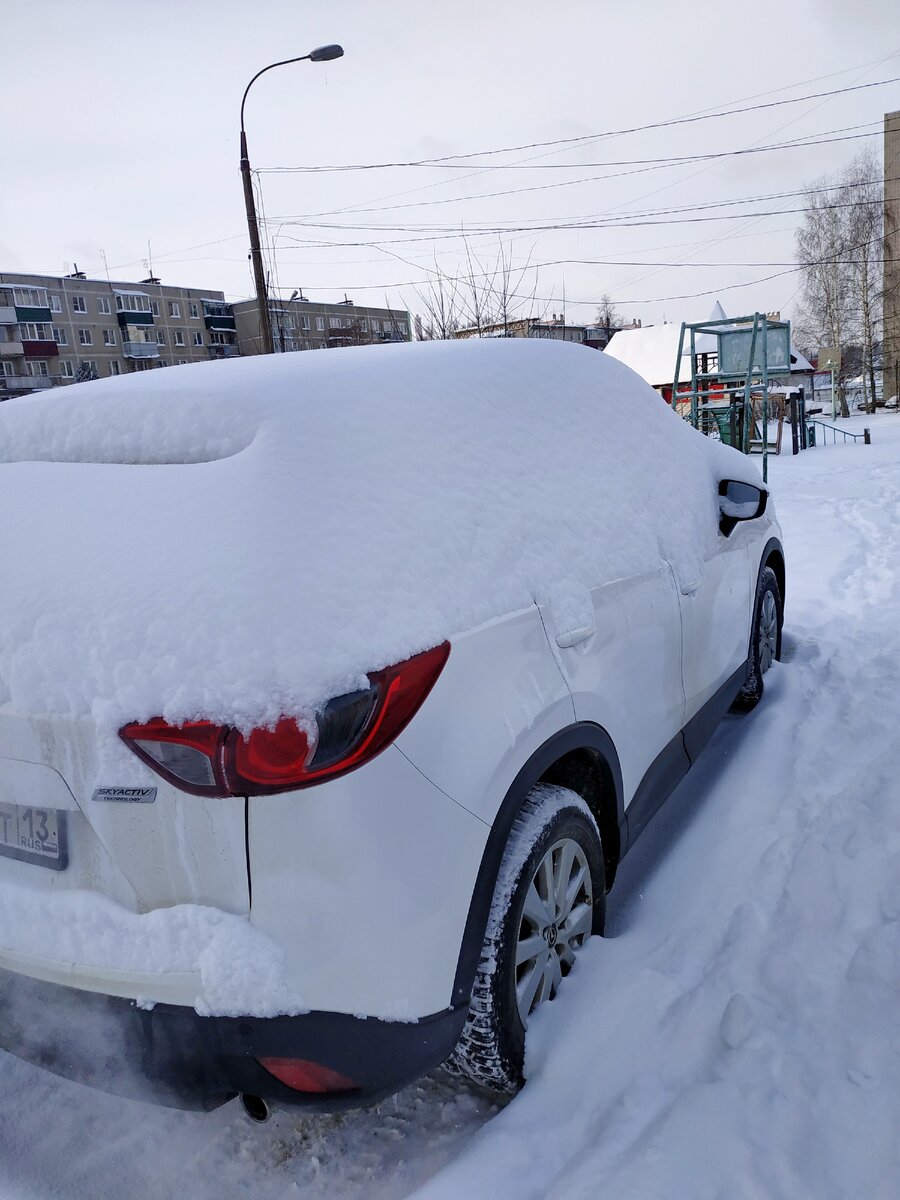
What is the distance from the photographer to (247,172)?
13078 mm

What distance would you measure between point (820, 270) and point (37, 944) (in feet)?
164

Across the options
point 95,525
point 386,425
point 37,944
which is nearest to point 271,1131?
point 37,944

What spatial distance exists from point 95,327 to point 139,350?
152 inches

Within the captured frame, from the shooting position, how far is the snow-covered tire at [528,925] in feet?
5.90

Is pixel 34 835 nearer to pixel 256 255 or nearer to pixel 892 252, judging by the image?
pixel 256 255

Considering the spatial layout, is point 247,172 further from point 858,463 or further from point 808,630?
point 858,463

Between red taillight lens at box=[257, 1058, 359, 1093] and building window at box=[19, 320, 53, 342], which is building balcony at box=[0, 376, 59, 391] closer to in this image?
building window at box=[19, 320, 53, 342]

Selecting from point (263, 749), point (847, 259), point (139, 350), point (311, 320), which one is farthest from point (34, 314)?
point (263, 749)

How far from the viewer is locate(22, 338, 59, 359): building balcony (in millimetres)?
62969

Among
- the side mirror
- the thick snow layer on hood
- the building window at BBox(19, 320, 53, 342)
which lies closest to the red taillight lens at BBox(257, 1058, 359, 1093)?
the thick snow layer on hood

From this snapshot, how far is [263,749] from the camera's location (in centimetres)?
139

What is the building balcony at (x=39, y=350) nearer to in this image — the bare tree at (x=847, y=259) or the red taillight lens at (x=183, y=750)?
the bare tree at (x=847, y=259)

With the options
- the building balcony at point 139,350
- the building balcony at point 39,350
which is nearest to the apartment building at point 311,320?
the building balcony at point 139,350

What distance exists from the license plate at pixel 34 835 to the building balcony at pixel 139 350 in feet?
251
